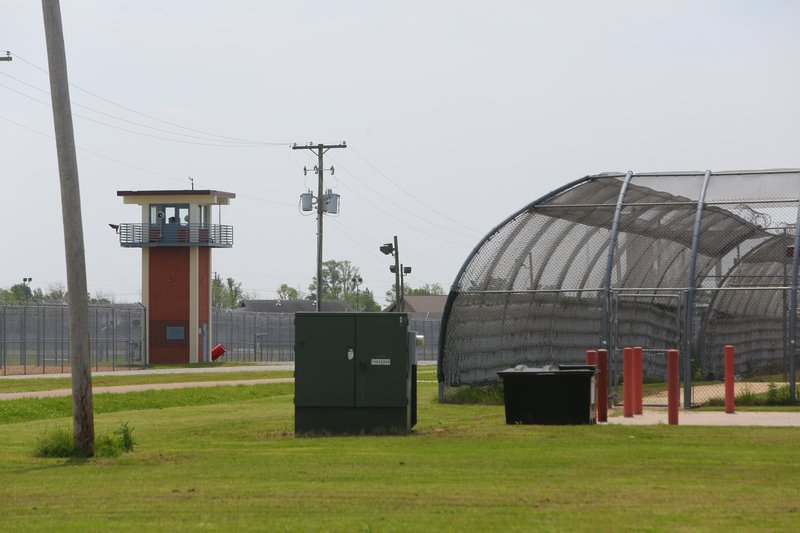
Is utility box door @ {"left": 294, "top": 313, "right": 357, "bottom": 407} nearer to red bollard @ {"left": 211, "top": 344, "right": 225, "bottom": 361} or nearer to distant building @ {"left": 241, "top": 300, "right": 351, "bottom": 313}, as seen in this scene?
red bollard @ {"left": 211, "top": 344, "right": 225, "bottom": 361}

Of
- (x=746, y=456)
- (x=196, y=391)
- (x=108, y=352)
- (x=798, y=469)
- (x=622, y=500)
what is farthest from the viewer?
(x=108, y=352)

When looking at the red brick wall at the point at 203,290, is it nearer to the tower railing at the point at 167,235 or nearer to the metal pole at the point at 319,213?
the tower railing at the point at 167,235

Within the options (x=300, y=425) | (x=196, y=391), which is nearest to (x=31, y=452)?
(x=300, y=425)

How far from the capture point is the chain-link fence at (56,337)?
170 feet

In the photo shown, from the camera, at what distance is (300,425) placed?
60.9 ft

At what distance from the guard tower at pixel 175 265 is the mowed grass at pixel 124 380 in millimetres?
14988

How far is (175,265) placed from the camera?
65812 millimetres

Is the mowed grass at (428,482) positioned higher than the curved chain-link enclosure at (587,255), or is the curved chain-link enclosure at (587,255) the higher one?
the curved chain-link enclosure at (587,255)

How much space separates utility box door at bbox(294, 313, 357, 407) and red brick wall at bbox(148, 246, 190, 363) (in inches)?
1876

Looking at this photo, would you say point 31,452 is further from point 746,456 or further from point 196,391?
point 196,391

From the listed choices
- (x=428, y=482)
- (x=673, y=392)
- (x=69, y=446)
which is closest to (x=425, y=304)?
(x=673, y=392)

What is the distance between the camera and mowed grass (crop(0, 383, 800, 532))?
33.5 feet

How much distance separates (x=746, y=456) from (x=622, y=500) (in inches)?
156

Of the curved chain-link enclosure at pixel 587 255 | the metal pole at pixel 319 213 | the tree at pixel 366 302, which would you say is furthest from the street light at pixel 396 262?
the tree at pixel 366 302
